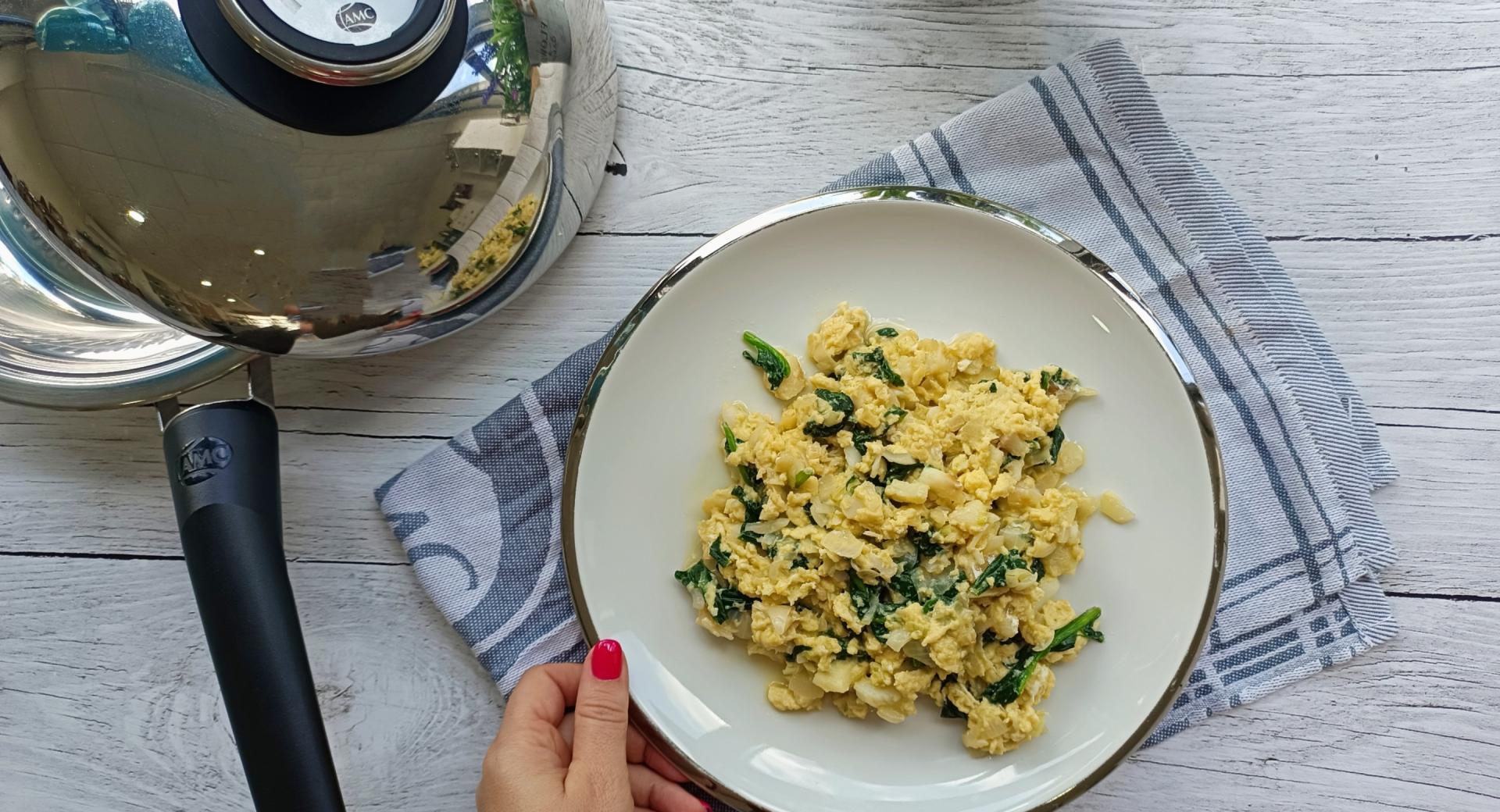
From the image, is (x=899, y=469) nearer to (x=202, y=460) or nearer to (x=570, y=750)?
(x=570, y=750)

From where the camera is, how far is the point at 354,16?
3.33ft

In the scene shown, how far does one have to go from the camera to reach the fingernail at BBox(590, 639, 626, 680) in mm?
1350

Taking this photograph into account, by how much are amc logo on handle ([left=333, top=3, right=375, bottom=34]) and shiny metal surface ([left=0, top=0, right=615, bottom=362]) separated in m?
0.14

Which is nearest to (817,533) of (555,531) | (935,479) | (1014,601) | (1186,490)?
(935,479)

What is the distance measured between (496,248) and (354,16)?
354 millimetres

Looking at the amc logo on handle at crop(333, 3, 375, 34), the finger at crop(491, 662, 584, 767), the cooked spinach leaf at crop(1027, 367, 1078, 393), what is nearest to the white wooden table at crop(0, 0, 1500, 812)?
the finger at crop(491, 662, 584, 767)

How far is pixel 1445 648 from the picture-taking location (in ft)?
5.24

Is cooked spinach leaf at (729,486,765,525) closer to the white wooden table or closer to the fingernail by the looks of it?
the fingernail

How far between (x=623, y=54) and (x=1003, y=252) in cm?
76

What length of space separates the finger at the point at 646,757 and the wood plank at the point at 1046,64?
0.85 meters

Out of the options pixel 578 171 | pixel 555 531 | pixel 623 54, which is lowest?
pixel 555 531

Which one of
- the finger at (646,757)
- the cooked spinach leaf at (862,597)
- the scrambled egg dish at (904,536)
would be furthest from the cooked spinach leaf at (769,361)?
the finger at (646,757)

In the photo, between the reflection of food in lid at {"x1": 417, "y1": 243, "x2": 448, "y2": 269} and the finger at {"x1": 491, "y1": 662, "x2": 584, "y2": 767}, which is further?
the finger at {"x1": 491, "y1": 662, "x2": 584, "y2": 767}

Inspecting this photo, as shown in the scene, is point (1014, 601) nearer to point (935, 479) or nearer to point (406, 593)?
point (935, 479)
